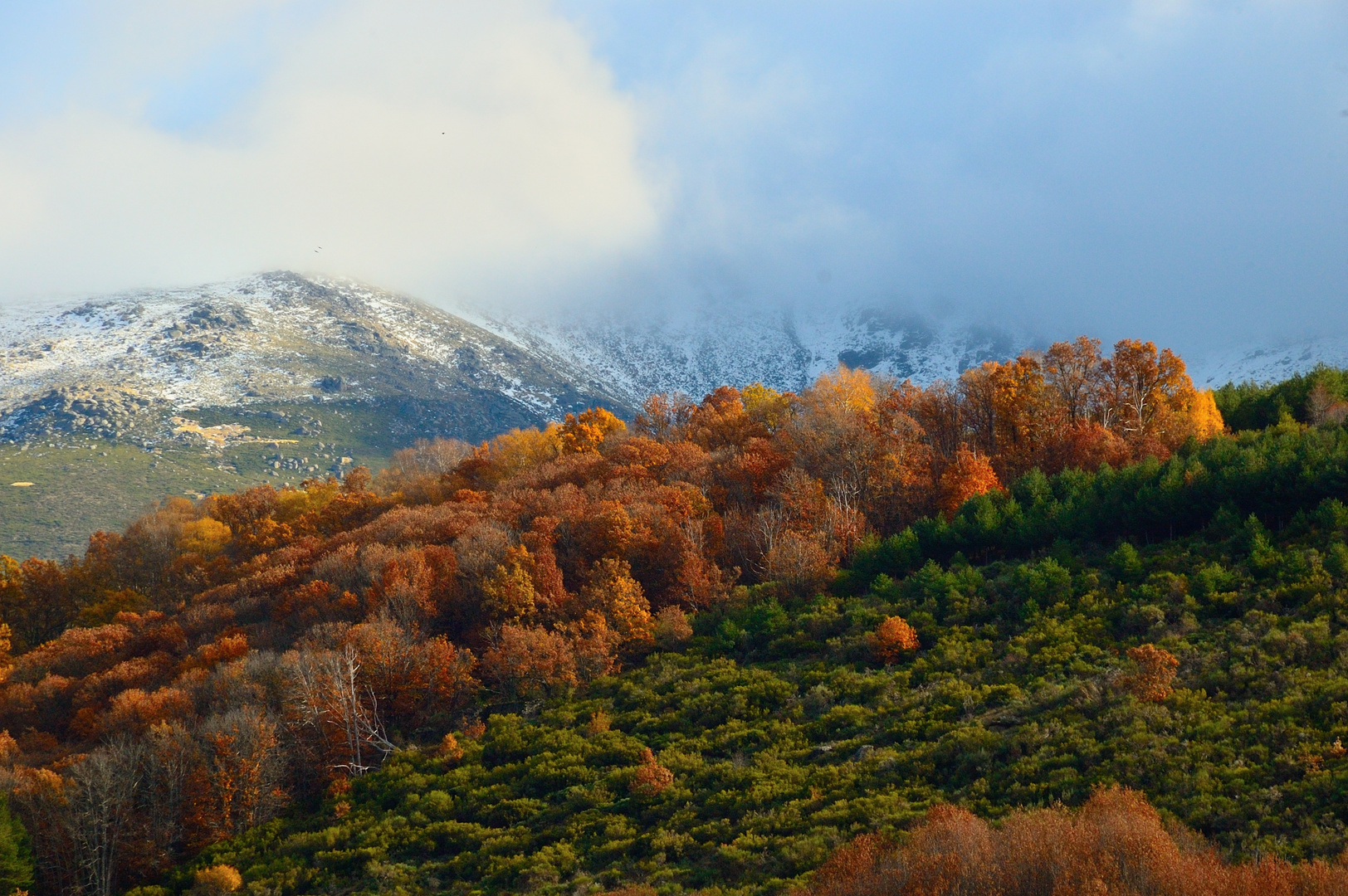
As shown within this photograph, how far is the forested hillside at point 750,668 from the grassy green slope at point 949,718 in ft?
0.62

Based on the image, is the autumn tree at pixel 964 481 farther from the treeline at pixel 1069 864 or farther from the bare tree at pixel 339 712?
the bare tree at pixel 339 712

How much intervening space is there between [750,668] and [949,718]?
1489 cm

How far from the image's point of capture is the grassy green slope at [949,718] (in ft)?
96.4

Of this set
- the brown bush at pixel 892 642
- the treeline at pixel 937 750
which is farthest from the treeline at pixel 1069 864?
the brown bush at pixel 892 642

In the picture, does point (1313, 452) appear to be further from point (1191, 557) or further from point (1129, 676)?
point (1129, 676)

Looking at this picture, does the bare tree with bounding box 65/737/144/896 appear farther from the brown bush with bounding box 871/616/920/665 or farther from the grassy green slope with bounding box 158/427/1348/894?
the brown bush with bounding box 871/616/920/665

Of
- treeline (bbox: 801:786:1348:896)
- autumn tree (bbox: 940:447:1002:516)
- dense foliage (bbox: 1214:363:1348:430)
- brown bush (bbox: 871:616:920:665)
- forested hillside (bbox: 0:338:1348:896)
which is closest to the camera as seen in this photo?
treeline (bbox: 801:786:1348:896)

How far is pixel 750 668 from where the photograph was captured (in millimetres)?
50188

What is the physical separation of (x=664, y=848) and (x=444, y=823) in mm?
12897

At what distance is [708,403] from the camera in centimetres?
12338

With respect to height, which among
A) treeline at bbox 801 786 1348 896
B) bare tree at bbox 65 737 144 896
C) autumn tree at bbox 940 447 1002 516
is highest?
autumn tree at bbox 940 447 1002 516

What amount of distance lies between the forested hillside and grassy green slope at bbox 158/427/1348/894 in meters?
0.19

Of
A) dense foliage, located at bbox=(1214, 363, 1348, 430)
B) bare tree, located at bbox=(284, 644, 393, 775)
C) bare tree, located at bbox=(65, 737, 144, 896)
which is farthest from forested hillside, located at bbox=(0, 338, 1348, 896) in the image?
dense foliage, located at bbox=(1214, 363, 1348, 430)

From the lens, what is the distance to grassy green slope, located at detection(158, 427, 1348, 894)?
1156 inches
